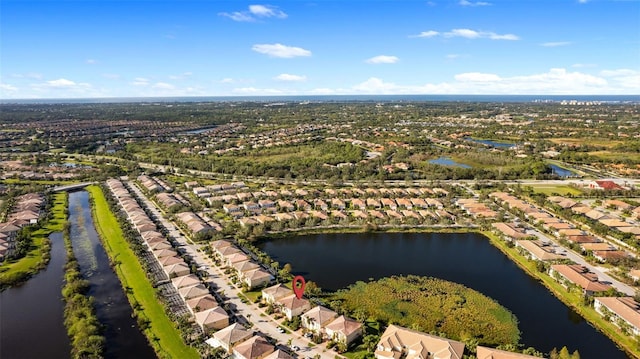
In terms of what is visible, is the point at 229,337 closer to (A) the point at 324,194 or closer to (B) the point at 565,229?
(A) the point at 324,194

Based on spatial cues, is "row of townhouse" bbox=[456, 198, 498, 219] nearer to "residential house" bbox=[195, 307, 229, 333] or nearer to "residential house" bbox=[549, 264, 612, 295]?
"residential house" bbox=[549, 264, 612, 295]

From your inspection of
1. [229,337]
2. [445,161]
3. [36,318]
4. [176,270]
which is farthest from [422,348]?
[445,161]

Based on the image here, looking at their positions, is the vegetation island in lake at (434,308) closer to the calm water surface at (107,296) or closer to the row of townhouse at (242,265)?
the row of townhouse at (242,265)

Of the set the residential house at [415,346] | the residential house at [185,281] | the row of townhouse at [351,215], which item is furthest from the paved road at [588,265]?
the residential house at [185,281]

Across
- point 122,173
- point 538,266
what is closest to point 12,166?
point 122,173

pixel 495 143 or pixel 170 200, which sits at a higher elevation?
pixel 170 200

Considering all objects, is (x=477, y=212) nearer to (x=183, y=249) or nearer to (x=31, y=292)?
(x=183, y=249)
